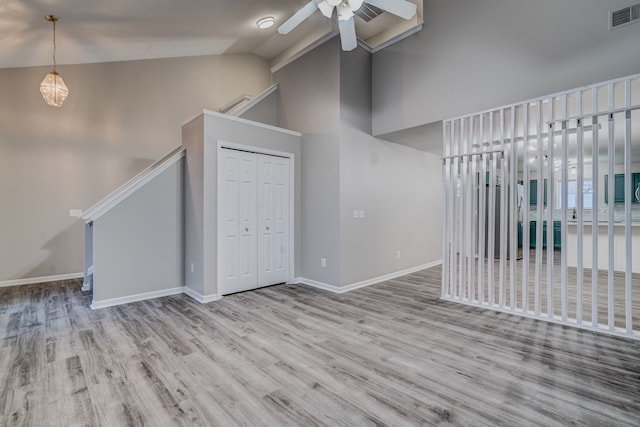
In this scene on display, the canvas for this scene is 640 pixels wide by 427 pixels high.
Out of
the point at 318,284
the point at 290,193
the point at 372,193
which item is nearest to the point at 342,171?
the point at 372,193

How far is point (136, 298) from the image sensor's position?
3.98 meters

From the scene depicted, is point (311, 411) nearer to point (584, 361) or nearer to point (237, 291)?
point (584, 361)

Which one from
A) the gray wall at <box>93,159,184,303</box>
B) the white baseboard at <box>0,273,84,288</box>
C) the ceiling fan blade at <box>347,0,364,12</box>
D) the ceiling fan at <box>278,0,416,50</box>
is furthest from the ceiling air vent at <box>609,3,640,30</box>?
the white baseboard at <box>0,273,84,288</box>

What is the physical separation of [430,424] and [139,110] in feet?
21.2

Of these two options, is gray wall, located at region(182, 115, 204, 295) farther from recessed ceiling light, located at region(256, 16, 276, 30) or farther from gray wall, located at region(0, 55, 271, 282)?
recessed ceiling light, located at region(256, 16, 276, 30)

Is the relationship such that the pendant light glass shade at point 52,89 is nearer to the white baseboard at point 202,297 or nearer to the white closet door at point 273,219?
the white closet door at point 273,219

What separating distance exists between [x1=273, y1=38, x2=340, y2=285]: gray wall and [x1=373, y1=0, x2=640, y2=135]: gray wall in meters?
0.80

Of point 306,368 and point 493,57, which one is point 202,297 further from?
point 493,57

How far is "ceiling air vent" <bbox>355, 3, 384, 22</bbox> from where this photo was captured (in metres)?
4.96

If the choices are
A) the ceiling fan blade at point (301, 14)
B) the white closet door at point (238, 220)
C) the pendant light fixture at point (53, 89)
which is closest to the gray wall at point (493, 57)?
the ceiling fan blade at point (301, 14)

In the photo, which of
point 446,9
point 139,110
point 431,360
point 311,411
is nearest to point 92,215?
point 139,110

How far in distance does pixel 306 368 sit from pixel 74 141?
18.5 ft

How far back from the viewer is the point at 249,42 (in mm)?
6156

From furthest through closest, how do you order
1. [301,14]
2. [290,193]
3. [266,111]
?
[266,111]
[290,193]
[301,14]
